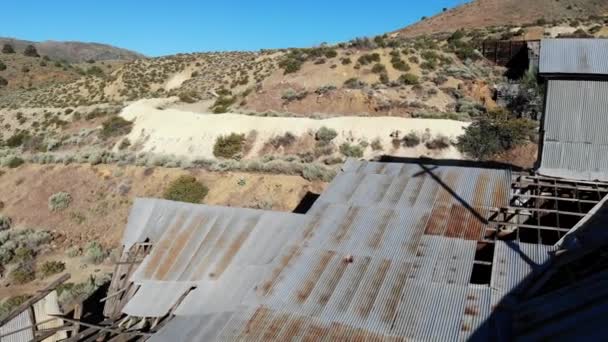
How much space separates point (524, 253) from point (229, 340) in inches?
278

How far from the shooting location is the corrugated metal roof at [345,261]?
1014 centimetres

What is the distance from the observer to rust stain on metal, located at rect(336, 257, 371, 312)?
1062cm

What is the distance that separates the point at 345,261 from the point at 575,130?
10.7 metres

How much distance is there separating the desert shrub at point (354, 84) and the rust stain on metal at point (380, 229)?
2858 centimetres

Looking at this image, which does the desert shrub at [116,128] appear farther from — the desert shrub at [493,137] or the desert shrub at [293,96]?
the desert shrub at [493,137]

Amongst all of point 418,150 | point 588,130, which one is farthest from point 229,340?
point 418,150

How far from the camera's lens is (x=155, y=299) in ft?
42.0

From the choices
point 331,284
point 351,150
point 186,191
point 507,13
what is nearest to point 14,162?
point 186,191

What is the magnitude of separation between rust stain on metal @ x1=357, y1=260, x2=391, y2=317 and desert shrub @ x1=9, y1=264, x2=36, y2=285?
1918 centimetres

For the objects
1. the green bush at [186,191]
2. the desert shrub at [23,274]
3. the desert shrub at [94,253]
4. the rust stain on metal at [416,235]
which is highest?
the rust stain on metal at [416,235]

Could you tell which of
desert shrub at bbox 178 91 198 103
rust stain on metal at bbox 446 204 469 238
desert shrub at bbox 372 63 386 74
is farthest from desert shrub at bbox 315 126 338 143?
desert shrub at bbox 178 91 198 103

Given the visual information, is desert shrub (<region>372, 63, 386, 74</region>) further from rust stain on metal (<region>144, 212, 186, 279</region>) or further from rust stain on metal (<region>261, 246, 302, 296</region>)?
rust stain on metal (<region>261, 246, 302, 296</region>)

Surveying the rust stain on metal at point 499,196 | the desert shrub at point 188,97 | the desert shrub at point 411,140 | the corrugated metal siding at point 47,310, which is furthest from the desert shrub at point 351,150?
the desert shrub at point 188,97

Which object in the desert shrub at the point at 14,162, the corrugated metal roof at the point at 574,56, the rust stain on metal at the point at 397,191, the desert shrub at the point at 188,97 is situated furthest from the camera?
the desert shrub at the point at 188,97
